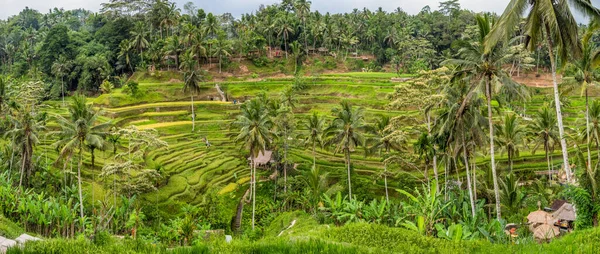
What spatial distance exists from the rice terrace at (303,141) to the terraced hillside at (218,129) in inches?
9.1

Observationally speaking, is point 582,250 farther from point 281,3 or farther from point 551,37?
point 281,3

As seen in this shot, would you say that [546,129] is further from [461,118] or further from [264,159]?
[264,159]

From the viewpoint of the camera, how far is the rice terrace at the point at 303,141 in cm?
1410

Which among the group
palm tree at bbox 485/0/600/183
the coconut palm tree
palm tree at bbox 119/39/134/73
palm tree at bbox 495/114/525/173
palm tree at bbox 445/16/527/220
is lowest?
palm tree at bbox 495/114/525/173

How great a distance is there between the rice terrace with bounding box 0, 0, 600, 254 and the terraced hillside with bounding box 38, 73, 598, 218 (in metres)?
0.23

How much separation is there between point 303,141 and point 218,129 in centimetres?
1337

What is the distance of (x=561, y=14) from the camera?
14172 millimetres

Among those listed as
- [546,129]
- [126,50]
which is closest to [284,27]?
[126,50]

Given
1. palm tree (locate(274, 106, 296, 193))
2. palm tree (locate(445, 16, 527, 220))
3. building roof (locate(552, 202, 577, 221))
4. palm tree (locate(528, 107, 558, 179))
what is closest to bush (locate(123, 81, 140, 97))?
palm tree (locate(274, 106, 296, 193))

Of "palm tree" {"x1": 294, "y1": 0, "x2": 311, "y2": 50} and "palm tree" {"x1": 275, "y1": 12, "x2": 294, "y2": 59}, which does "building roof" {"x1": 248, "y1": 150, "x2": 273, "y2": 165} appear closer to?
"palm tree" {"x1": 275, "y1": 12, "x2": 294, "y2": 59}

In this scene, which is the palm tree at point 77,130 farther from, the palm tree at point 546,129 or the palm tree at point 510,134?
the palm tree at point 546,129

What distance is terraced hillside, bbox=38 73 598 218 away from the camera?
32406 millimetres

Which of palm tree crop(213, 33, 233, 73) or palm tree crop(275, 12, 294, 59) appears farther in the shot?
palm tree crop(275, 12, 294, 59)

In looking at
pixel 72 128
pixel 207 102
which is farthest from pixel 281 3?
pixel 72 128
